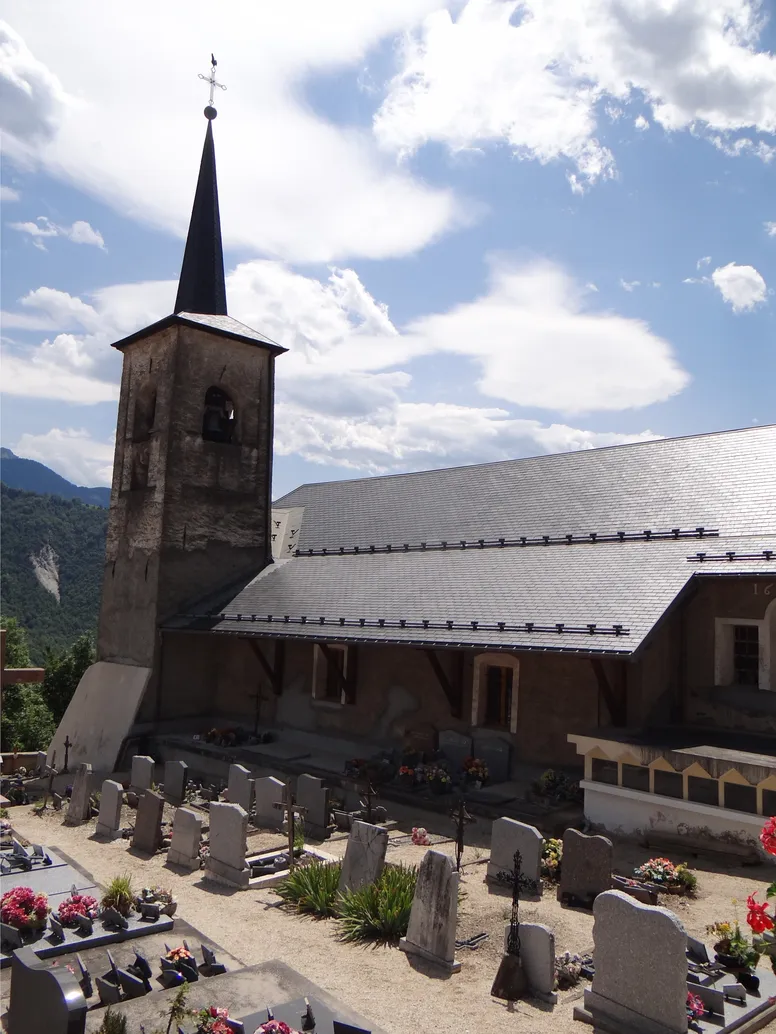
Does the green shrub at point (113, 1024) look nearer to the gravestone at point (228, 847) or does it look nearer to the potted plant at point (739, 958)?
the gravestone at point (228, 847)

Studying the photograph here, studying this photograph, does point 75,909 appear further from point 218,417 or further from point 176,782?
point 218,417

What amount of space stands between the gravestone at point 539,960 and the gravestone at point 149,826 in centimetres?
638

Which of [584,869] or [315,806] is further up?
[584,869]

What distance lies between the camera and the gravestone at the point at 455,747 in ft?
46.8

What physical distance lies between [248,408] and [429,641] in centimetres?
1037

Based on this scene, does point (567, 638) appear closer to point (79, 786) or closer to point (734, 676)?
point (734, 676)

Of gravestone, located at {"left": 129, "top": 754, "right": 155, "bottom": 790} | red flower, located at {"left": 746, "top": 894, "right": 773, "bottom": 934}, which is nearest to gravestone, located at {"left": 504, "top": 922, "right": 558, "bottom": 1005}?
red flower, located at {"left": 746, "top": 894, "right": 773, "bottom": 934}

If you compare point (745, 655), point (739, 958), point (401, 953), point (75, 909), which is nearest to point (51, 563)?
point (745, 655)

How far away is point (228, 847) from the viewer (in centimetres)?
987

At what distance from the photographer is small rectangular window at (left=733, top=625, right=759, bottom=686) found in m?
13.1

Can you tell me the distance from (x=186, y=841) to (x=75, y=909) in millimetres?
2719

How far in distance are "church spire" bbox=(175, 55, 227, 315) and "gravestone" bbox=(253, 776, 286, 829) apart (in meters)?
13.7

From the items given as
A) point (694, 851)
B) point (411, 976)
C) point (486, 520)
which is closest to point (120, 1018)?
point (411, 976)

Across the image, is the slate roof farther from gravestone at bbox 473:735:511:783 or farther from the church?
gravestone at bbox 473:735:511:783
